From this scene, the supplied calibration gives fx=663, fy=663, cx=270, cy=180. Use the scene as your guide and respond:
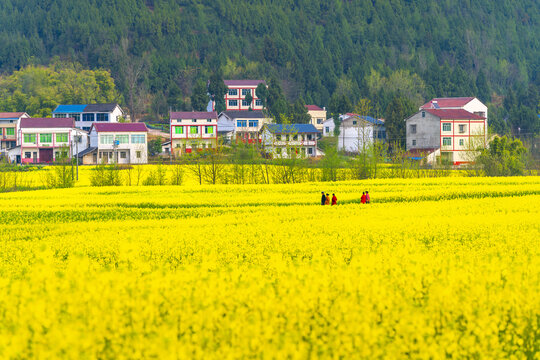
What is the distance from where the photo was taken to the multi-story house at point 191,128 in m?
90.1

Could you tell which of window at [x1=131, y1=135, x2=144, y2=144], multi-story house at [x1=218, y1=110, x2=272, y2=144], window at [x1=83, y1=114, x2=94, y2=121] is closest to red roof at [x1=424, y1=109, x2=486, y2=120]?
multi-story house at [x1=218, y1=110, x2=272, y2=144]

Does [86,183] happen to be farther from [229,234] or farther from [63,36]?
[63,36]

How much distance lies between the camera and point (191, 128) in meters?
91.6

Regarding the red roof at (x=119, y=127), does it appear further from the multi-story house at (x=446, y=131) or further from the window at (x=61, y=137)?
the multi-story house at (x=446, y=131)

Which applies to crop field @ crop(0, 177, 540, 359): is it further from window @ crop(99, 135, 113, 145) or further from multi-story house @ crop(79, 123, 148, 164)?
window @ crop(99, 135, 113, 145)

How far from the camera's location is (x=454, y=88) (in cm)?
13275

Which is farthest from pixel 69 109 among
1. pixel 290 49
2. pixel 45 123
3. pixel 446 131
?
pixel 290 49

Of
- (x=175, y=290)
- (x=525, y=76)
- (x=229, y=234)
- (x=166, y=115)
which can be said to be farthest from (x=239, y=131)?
(x=525, y=76)

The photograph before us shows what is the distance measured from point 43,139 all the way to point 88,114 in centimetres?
1433

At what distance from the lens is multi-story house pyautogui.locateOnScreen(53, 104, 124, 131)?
97.6 metres

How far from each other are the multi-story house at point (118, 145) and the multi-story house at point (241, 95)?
36.9 m

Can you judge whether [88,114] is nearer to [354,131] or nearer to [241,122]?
[241,122]

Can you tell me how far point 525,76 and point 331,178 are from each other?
142221 millimetres

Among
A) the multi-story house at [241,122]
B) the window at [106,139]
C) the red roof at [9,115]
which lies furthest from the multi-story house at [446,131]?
the red roof at [9,115]
